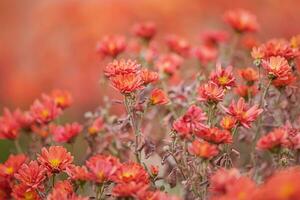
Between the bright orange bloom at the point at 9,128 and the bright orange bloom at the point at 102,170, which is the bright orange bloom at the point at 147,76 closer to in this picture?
the bright orange bloom at the point at 102,170

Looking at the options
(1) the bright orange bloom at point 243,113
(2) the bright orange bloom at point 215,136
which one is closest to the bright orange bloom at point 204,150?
(2) the bright orange bloom at point 215,136

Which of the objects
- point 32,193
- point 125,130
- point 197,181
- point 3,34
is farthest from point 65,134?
point 3,34

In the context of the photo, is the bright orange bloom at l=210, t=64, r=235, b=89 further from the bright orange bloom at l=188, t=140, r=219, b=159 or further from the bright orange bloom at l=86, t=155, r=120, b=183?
the bright orange bloom at l=86, t=155, r=120, b=183

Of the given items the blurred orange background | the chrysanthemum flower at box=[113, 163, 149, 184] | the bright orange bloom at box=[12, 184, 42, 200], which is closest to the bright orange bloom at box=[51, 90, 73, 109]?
the bright orange bloom at box=[12, 184, 42, 200]

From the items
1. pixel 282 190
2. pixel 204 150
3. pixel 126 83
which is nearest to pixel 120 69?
pixel 126 83

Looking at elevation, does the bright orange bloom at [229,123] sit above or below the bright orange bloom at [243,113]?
below

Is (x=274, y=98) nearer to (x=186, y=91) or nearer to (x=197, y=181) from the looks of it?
(x=186, y=91)
